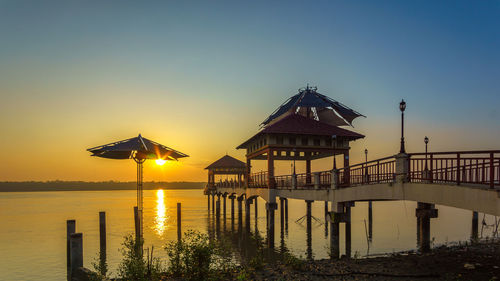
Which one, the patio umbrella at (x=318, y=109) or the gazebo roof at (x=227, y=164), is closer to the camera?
the patio umbrella at (x=318, y=109)

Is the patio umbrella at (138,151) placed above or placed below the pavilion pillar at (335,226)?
above

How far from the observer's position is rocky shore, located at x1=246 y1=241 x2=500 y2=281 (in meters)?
13.3

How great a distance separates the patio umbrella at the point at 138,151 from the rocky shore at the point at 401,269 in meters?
6.84

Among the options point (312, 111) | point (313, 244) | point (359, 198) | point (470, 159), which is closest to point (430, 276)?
point (470, 159)

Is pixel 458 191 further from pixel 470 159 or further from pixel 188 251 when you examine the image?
pixel 188 251

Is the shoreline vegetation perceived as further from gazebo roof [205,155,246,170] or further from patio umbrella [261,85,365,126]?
gazebo roof [205,155,246,170]

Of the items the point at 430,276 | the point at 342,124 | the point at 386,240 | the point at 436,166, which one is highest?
the point at 342,124

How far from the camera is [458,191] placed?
12312 mm

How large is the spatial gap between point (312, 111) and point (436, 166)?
2019 cm

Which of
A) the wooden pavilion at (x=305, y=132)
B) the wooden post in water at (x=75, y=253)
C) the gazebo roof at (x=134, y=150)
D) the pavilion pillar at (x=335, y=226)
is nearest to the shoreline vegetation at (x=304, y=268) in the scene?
the wooden post in water at (x=75, y=253)

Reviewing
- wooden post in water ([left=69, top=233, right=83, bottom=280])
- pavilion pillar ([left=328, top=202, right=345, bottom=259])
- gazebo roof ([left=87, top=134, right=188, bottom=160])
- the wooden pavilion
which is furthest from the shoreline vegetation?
the wooden pavilion

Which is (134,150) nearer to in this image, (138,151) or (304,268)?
(138,151)

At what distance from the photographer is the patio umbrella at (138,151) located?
56.8 feet

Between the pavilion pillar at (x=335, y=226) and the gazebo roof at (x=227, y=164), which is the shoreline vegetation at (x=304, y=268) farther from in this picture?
the gazebo roof at (x=227, y=164)
